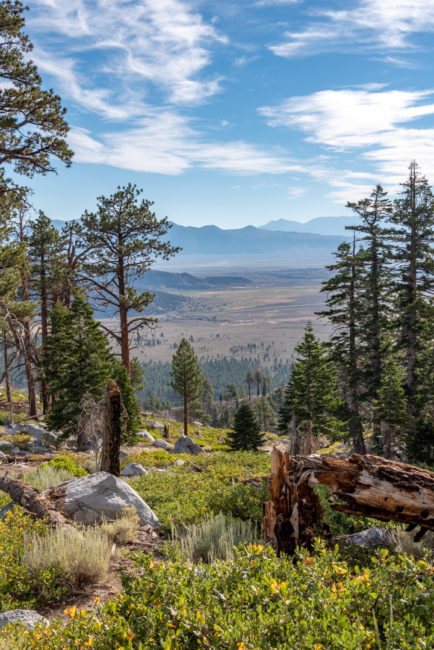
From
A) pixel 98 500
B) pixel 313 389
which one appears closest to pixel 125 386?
pixel 313 389

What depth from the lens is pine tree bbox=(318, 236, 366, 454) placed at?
2734cm

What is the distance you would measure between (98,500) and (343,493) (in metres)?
4.81

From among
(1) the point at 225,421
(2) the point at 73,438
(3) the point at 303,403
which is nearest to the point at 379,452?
(3) the point at 303,403

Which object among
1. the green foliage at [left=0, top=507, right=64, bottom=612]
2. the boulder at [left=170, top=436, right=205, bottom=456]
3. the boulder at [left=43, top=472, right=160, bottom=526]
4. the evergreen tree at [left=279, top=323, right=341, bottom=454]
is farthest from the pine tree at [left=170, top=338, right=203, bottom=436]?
the green foliage at [left=0, top=507, right=64, bottom=612]

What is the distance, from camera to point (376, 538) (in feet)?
19.4

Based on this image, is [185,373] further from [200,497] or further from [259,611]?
[259,611]

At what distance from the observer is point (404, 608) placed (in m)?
3.15

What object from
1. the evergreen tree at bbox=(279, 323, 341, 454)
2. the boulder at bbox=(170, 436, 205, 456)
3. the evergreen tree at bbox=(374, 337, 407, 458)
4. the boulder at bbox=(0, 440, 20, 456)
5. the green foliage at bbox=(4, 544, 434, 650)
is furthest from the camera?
the boulder at bbox=(170, 436, 205, 456)

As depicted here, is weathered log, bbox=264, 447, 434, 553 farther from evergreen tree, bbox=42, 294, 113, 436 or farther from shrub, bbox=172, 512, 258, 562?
evergreen tree, bbox=42, 294, 113, 436

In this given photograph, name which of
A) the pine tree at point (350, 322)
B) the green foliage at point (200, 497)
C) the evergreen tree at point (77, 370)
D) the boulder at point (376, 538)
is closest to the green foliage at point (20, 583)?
the green foliage at point (200, 497)

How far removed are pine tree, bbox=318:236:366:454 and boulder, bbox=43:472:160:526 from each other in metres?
22.1

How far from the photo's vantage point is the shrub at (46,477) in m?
10.1

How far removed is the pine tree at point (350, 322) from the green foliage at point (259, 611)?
25151 millimetres

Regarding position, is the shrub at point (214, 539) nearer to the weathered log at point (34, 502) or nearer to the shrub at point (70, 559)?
the shrub at point (70, 559)
